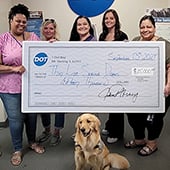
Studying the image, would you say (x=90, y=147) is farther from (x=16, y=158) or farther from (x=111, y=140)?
(x=111, y=140)

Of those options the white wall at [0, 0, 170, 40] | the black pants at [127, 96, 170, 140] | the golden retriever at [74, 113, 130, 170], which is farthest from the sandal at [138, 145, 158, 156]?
the white wall at [0, 0, 170, 40]

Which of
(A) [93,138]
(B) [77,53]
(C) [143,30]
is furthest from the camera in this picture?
(C) [143,30]

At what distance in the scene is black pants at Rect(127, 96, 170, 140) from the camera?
111 inches

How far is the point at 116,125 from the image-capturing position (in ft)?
10.5

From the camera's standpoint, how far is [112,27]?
2943 mm

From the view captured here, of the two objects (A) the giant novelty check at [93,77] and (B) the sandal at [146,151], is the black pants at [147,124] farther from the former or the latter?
(A) the giant novelty check at [93,77]

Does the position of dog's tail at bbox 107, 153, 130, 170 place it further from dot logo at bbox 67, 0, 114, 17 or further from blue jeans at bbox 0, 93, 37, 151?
dot logo at bbox 67, 0, 114, 17

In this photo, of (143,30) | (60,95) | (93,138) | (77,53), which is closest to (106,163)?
(93,138)

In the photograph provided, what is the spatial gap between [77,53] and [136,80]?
52 cm

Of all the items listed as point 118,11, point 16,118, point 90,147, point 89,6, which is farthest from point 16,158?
point 118,11

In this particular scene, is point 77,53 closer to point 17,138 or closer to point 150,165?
point 17,138

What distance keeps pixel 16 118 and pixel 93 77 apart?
31.4 inches

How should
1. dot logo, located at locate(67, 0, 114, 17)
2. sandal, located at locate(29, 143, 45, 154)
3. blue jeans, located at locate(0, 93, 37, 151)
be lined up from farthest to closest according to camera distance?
dot logo, located at locate(67, 0, 114, 17) → sandal, located at locate(29, 143, 45, 154) → blue jeans, located at locate(0, 93, 37, 151)

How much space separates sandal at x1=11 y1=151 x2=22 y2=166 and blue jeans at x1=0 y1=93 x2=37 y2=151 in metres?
0.04
